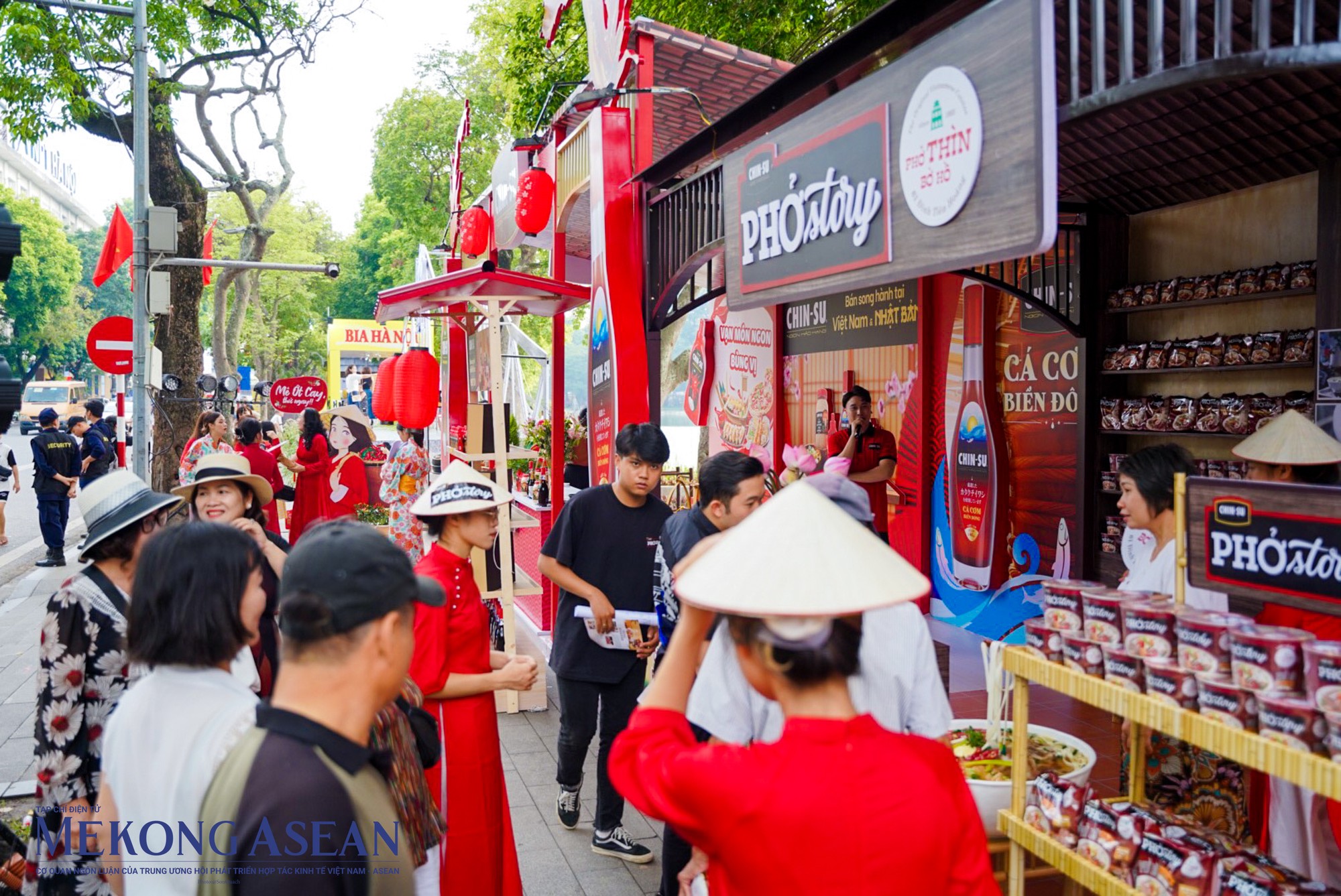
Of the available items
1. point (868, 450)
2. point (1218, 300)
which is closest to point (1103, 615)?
point (1218, 300)

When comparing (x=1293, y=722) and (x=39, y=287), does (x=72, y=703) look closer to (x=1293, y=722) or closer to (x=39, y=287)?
(x=1293, y=722)

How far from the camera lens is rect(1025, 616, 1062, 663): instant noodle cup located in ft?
9.61

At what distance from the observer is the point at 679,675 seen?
6.28 ft

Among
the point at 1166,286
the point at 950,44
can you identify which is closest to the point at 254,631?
the point at 950,44

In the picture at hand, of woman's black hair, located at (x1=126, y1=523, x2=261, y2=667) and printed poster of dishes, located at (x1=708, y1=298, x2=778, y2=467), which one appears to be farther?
printed poster of dishes, located at (x1=708, y1=298, x2=778, y2=467)

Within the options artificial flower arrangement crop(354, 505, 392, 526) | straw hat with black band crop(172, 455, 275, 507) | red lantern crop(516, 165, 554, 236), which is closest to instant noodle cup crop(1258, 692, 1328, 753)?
straw hat with black band crop(172, 455, 275, 507)

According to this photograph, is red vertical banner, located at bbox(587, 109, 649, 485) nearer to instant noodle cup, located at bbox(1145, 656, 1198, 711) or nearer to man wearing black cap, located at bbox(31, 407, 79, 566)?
instant noodle cup, located at bbox(1145, 656, 1198, 711)

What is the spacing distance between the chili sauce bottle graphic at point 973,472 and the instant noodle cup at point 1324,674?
617 centimetres

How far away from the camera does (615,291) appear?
774 cm

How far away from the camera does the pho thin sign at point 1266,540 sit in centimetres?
227

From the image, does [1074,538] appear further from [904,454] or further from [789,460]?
[789,460]

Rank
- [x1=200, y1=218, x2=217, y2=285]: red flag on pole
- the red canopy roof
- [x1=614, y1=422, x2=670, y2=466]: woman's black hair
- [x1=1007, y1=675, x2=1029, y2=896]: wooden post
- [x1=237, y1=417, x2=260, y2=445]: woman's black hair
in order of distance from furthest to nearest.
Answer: [x1=200, y1=218, x2=217, y2=285]: red flag on pole, [x1=237, y1=417, x2=260, y2=445]: woman's black hair, the red canopy roof, [x1=614, y1=422, x2=670, y2=466]: woman's black hair, [x1=1007, y1=675, x2=1029, y2=896]: wooden post

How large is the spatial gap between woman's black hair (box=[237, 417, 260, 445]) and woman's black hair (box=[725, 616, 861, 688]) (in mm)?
8764

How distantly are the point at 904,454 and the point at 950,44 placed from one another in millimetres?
6428
